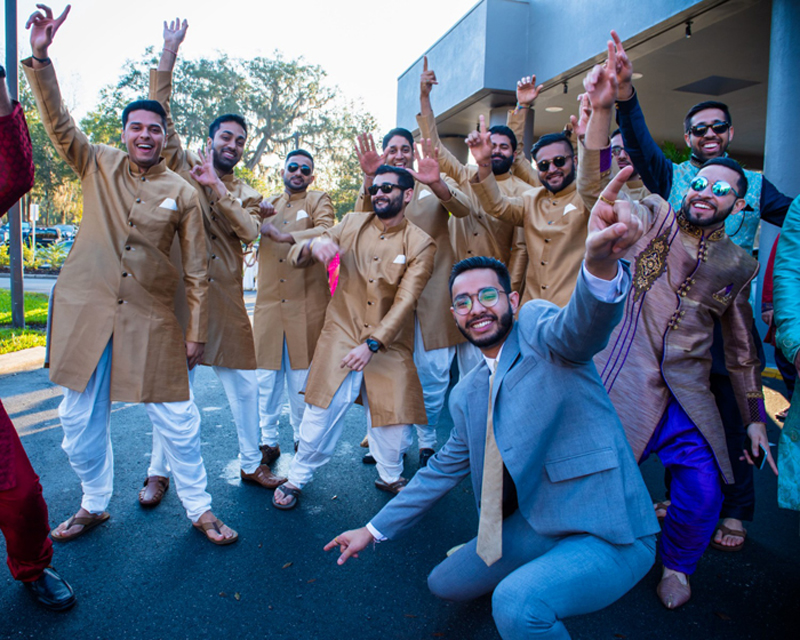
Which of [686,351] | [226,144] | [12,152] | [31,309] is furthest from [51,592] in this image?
[31,309]

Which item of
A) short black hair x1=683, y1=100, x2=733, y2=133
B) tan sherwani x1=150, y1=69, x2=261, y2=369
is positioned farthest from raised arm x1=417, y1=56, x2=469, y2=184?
short black hair x1=683, y1=100, x2=733, y2=133

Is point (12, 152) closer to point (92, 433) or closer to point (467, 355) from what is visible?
point (92, 433)

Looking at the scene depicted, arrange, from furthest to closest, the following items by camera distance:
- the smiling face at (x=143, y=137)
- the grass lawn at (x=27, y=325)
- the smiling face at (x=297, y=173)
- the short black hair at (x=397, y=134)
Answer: the grass lawn at (x=27, y=325) → the short black hair at (x=397, y=134) → the smiling face at (x=297, y=173) → the smiling face at (x=143, y=137)

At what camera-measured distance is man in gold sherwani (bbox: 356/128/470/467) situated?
187 inches

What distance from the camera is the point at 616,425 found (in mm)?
2273

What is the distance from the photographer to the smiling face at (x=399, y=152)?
495 centimetres

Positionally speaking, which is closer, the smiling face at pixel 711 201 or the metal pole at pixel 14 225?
the smiling face at pixel 711 201

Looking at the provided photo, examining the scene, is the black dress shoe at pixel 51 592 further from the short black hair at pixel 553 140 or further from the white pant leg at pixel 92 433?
the short black hair at pixel 553 140

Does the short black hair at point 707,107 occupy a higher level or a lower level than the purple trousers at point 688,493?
higher

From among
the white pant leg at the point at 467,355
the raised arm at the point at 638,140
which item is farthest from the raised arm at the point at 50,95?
the white pant leg at the point at 467,355

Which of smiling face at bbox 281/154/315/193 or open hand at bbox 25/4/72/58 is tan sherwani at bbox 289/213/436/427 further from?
open hand at bbox 25/4/72/58

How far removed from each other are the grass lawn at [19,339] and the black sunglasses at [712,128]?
7.97 m

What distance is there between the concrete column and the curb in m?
8.52

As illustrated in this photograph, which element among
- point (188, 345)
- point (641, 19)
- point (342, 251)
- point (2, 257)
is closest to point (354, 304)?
point (342, 251)
